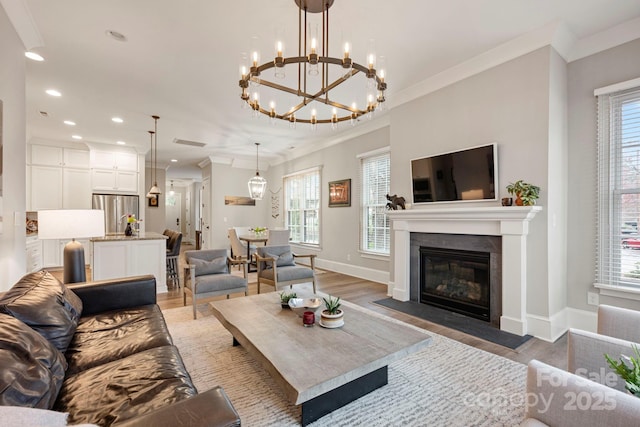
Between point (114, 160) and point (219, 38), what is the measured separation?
5.51 m

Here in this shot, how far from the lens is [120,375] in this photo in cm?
142

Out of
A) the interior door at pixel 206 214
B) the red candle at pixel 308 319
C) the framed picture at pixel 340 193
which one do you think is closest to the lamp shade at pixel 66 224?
the red candle at pixel 308 319

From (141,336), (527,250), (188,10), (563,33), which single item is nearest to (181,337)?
(141,336)

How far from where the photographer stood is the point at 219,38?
2.86 meters

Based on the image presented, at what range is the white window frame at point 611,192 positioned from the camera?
2.73 m

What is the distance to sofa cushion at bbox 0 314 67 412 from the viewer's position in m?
0.99

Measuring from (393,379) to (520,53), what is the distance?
3.38m

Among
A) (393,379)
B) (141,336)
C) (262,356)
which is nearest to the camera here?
(262,356)

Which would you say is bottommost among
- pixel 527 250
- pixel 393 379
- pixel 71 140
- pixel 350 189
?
pixel 393 379

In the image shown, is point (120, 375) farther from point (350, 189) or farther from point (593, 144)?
point (350, 189)

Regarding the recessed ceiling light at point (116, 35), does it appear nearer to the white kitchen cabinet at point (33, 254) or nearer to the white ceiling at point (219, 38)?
the white ceiling at point (219, 38)

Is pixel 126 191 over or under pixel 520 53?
under

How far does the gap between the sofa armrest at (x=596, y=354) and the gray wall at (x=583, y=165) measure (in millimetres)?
1942

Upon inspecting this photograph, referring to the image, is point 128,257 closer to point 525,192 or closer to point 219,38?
point 219,38
